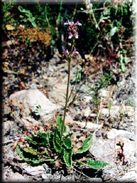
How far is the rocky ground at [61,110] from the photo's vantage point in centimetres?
251

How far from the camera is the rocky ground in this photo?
2.51m

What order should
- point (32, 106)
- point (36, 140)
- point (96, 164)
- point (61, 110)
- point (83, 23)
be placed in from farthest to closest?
1. point (83, 23)
2. point (61, 110)
3. point (32, 106)
4. point (36, 140)
5. point (96, 164)

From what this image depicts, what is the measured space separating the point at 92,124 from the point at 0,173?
1233mm

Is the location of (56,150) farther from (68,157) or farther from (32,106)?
(32,106)

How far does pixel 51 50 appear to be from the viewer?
12.9 ft

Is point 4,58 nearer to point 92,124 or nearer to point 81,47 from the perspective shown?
point 81,47

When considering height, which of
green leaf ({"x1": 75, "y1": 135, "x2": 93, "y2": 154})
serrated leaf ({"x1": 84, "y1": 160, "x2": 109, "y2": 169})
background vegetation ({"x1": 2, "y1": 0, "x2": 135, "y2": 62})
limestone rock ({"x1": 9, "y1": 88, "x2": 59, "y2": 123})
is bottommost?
serrated leaf ({"x1": 84, "y1": 160, "x2": 109, "y2": 169})

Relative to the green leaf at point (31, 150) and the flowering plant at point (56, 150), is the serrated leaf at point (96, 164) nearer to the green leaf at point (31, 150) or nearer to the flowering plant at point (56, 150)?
the flowering plant at point (56, 150)

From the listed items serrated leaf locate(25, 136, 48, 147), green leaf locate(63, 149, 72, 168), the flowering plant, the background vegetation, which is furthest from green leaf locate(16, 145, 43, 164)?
the background vegetation

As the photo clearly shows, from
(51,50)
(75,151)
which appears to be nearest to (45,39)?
(51,50)

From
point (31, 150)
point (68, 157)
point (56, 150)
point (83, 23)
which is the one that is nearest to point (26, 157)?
point (31, 150)

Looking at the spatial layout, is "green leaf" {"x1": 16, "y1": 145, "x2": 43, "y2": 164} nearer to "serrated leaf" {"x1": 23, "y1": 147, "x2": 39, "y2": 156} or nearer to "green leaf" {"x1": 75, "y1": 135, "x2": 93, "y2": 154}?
"serrated leaf" {"x1": 23, "y1": 147, "x2": 39, "y2": 156}

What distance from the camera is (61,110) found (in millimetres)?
3307

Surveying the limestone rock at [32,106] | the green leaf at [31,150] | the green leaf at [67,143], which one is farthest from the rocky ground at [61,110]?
the green leaf at [67,143]
